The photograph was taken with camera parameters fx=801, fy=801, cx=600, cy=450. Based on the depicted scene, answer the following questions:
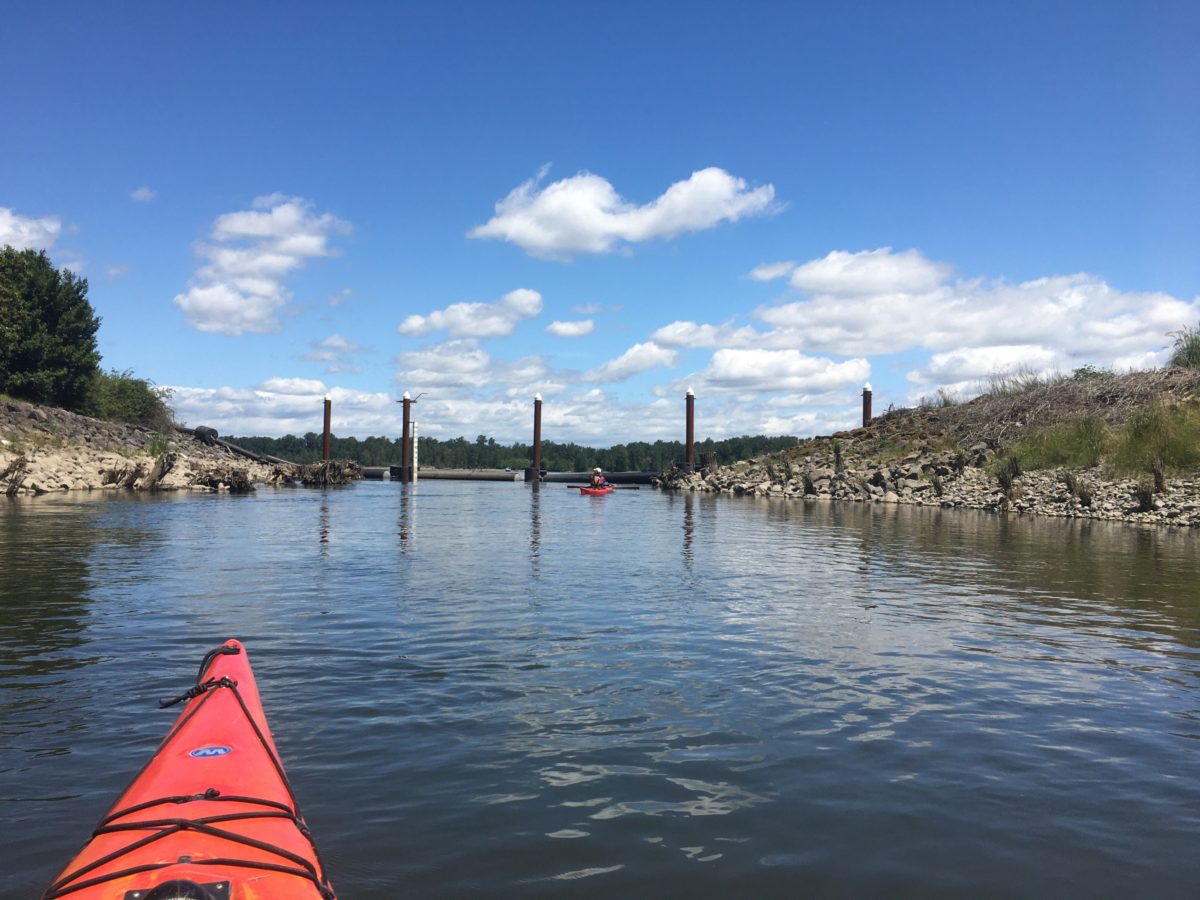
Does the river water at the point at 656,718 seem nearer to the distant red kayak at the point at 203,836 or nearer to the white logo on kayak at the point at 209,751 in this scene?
the distant red kayak at the point at 203,836

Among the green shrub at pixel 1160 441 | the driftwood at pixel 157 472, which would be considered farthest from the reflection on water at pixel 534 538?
the green shrub at pixel 1160 441

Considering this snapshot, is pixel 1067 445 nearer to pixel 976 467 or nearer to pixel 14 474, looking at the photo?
pixel 976 467

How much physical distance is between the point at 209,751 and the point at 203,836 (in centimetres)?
93

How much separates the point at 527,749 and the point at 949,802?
300 cm

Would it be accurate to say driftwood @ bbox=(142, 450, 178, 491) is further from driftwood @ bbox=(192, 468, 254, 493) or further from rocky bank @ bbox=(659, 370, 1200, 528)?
rocky bank @ bbox=(659, 370, 1200, 528)

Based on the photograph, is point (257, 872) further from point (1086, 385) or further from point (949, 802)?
point (1086, 385)

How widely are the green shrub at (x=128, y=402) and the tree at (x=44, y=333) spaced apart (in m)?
1.75

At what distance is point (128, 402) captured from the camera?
207 ft

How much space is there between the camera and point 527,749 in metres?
6.16

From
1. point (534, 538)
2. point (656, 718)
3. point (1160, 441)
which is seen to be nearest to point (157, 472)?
point (534, 538)

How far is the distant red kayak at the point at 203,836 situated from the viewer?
10.4 feet

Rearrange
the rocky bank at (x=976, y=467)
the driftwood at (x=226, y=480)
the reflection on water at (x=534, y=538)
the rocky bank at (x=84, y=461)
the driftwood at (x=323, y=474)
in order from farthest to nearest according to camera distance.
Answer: the driftwood at (x=323, y=474), the driftwood at (x=226, y=480), the rocky bank at (x=84, y=461), the rocky bank at (x=976, y=467), the reflection on water at (x=534, y=538)

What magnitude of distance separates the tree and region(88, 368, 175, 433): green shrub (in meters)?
1.75

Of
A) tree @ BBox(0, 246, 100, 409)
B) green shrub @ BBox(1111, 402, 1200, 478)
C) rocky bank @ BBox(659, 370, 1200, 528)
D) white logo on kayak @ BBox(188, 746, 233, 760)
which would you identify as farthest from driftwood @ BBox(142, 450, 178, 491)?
green shrub @ BBox(1111, 402, 1200, 478)
